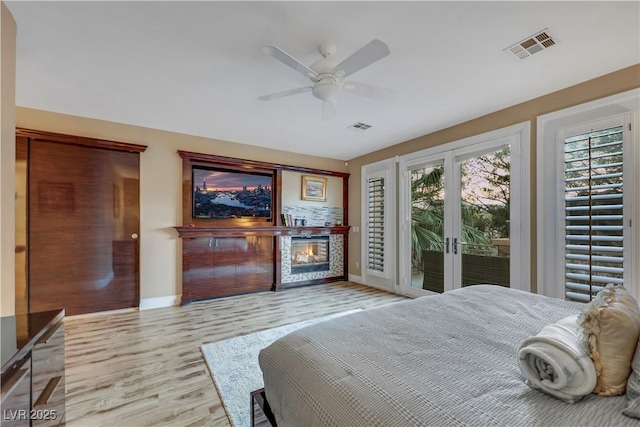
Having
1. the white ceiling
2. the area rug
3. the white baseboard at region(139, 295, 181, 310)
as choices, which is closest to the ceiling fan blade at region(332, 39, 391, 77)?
the white ceiling

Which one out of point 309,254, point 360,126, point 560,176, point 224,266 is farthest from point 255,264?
point 560,176

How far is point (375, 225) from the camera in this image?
5.25m

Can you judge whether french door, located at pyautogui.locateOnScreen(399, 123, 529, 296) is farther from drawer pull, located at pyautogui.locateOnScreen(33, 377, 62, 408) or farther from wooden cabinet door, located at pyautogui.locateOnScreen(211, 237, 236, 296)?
drawer pull, located at pyautogui.locateOnScreen(33, 377, 62, 408)

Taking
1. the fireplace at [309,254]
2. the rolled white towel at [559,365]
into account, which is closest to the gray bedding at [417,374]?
the rolled white towel at [559,365]

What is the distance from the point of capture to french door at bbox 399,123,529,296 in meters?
3.26

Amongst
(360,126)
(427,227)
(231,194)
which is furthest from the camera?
(231,194)

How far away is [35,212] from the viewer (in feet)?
10.7

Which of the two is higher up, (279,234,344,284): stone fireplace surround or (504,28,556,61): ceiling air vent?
(504,28,556,61): ceiling air vent

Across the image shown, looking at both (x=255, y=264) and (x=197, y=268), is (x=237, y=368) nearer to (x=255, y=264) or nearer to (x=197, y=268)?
(x=197, y=268)

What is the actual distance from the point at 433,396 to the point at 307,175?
4.77m

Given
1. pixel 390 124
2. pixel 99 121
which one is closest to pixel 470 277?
pixel 390 124

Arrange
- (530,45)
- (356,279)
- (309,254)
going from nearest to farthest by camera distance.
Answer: (530,45), (309,254), (356,279)

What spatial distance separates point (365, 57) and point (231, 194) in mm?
3366

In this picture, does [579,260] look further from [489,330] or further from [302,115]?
[302,115]
